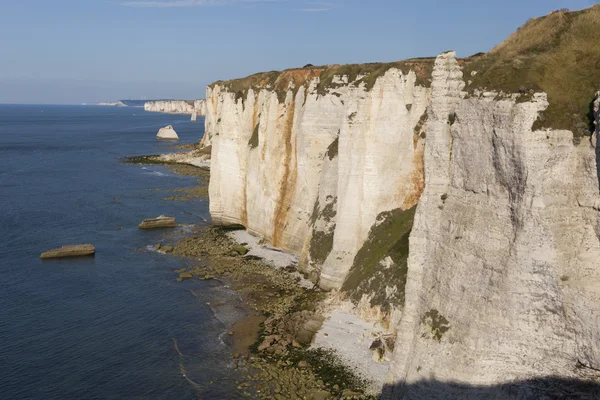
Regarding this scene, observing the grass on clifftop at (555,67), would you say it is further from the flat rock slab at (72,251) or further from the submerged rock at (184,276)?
the flat rock slab at (72,251)

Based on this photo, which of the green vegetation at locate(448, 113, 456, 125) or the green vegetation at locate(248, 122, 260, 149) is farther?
the green vegetation at locate(248, 122, 260, 149)

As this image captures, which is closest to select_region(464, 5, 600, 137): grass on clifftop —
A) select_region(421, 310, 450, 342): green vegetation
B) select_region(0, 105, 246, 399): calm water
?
select_region(421, 310, 450, 342): green vegetation

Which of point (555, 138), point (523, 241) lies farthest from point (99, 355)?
point (555, 138)

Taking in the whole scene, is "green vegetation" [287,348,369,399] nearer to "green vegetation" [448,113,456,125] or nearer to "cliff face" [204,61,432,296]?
"cliff face" [204,61,432,296]

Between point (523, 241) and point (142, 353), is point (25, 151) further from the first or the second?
point (523, 241)

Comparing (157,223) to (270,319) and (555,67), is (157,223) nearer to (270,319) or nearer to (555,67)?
(270,319)

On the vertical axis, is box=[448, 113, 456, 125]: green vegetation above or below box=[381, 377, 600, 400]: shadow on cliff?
above
